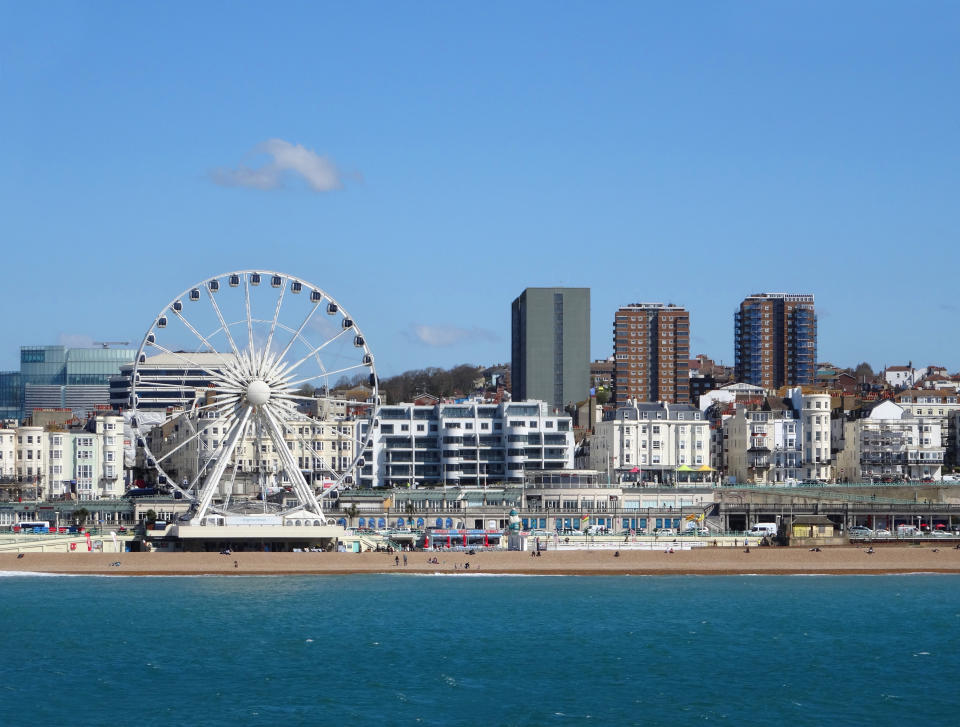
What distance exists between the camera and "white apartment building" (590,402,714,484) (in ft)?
429

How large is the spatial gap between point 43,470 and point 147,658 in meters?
79.4

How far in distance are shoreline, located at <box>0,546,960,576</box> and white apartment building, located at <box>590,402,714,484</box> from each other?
145 ft

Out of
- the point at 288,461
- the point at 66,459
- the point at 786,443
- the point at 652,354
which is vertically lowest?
the point at 288,461

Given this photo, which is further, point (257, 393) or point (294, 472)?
point (294, 472)

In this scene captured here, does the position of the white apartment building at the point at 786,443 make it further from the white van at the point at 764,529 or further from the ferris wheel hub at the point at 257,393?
the ferris wheel hub at the point at 257,393

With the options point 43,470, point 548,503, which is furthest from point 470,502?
point 43,470

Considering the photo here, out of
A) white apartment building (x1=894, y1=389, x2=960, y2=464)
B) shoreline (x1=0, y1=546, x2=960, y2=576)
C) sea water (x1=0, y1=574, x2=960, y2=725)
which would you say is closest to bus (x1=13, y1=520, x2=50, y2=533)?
shoreline (x1=0, y1=546, x2=960, y2=576)

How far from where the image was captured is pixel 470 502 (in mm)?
111438

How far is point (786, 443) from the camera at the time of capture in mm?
135375

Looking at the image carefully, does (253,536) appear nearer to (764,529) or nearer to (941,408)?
(764,529)

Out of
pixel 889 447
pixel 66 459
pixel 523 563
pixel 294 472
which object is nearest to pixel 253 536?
pixel 294 472

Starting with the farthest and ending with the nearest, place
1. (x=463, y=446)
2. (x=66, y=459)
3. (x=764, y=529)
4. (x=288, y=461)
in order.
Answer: (x=463, y=446) → (x=66, y=459) → (x=764, y=529) → (x=288, y=461)

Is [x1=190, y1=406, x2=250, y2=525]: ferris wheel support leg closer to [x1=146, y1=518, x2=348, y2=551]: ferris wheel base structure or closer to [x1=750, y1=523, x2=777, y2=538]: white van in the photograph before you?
[x1=146, y1=518, x2=348, y2=551]: ferris wheel base structure

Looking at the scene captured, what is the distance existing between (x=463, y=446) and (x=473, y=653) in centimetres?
7638
